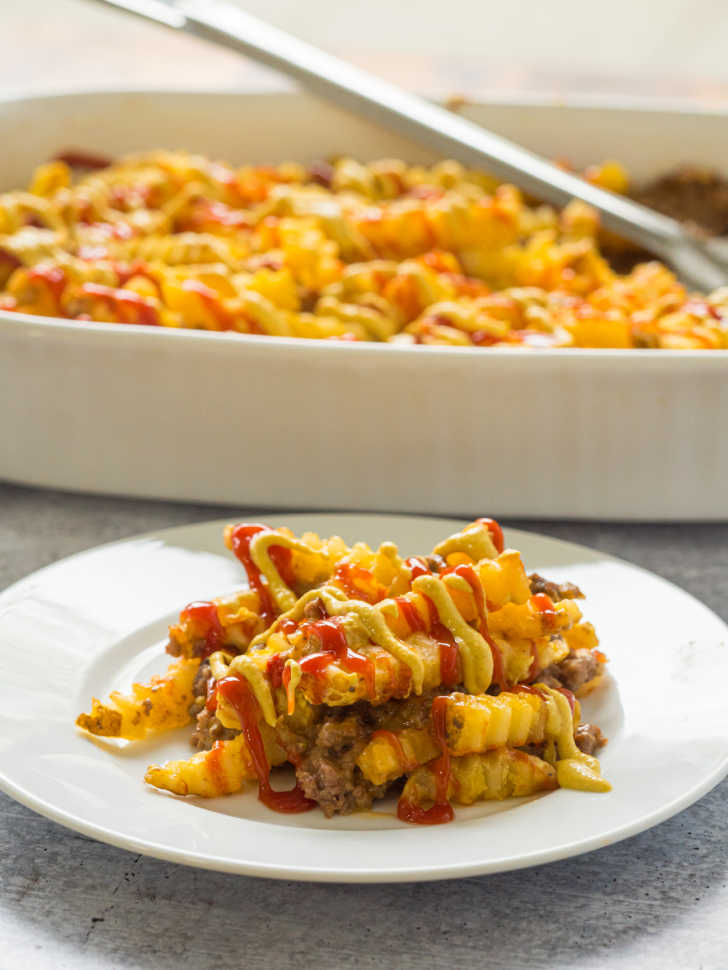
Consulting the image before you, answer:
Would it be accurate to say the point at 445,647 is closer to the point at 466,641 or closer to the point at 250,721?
the point at 466,641

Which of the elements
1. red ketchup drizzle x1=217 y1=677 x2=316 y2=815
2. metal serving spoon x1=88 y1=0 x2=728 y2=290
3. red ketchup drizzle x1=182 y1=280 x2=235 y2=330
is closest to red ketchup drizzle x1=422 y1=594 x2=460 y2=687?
red ketchup drizzle x1=217 y1=677 x2=316 y2=815

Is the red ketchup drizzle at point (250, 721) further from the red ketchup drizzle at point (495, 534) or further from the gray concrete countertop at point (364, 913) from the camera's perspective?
the red ketchup drizzle at point (495, 534)

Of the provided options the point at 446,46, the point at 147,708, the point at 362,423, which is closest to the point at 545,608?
the point at 147,708

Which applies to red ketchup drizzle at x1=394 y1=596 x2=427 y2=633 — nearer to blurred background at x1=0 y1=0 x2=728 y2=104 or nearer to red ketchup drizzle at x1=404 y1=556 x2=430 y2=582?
red ketchup drizzle at x1=404 y1=556 x2=430 y2=582

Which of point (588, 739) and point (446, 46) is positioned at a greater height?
point (588, 739)

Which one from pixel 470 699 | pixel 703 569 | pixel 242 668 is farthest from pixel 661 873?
pixel 703 569

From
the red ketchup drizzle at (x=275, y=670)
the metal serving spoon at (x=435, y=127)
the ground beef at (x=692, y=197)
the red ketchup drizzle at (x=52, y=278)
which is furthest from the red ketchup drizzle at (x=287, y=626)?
the ground beef at (x=692, y=197)
